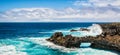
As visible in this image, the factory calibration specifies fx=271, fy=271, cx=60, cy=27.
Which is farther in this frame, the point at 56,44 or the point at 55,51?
the point at 56,44

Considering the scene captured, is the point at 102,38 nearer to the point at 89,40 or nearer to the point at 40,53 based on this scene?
the point at 89,40

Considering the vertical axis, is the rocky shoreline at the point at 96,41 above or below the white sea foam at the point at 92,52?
above

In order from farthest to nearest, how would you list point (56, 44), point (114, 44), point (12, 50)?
point (56, 44) < point (12, 50) < point (114, 44)

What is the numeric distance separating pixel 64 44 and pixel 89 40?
6.74m

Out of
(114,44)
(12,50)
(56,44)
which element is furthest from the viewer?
(56,44)

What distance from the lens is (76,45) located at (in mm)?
68625

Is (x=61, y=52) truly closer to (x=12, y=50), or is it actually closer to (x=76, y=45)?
(x=76, y=45)

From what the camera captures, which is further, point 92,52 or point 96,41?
point 96,41

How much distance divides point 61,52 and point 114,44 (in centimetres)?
1234

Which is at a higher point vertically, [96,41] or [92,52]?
[96,41]

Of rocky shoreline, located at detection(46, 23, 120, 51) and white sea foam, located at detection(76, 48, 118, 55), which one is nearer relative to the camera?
white sea foam, located at detection(76, 48, 118, 55)

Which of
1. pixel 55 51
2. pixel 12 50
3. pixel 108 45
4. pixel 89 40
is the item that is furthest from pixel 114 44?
pixel 12 50

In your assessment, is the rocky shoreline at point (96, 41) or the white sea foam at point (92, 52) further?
the rocky shoreline at point (96, 41)

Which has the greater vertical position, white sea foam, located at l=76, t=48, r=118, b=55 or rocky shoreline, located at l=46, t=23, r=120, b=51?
rocky shoreline, located at l=46, t=23, r=120, b=51
